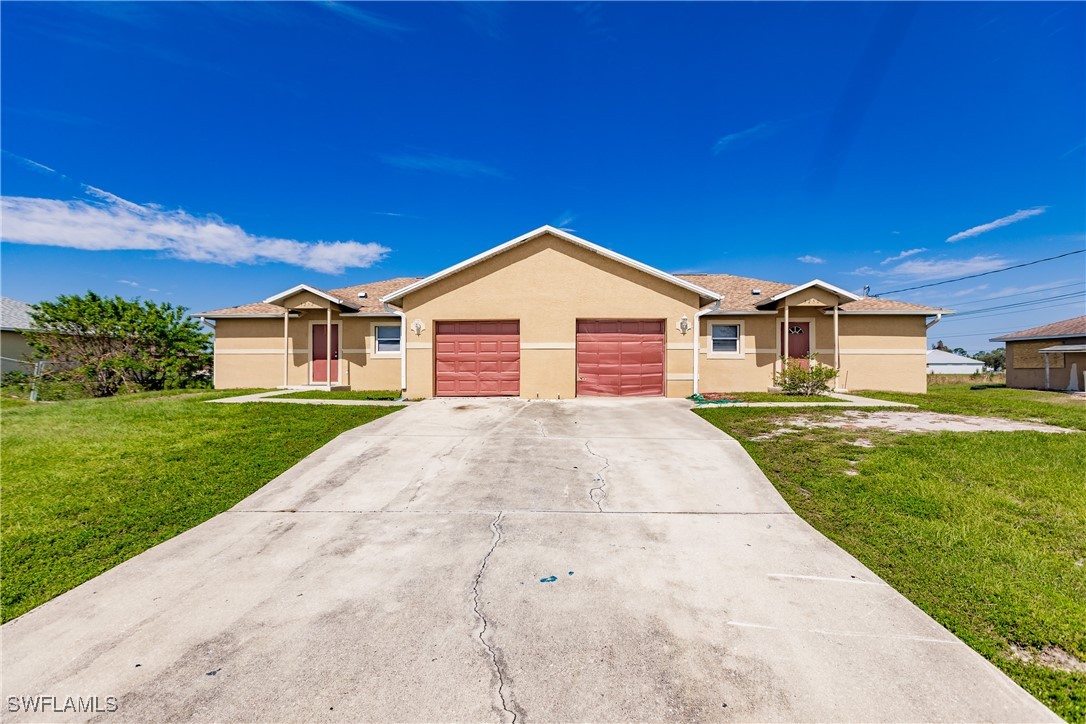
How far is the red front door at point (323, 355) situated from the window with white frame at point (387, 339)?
5.63 ft

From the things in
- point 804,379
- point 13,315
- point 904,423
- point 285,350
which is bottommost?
point 904,423

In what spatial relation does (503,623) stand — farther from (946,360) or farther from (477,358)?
(946,360)

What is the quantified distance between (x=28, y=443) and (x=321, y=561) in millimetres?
8180

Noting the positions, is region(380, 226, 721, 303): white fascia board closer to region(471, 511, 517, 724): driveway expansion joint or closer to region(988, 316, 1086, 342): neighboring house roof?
region(471, 511, 517, 724): driveway expansion joint

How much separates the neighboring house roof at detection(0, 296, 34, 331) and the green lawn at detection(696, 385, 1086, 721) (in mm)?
31459

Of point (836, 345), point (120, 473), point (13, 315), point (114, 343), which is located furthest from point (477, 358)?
point (13, 315)

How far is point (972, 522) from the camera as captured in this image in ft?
14.9

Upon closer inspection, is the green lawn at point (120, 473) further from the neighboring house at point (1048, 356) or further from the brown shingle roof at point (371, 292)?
the neighboring house at point (1048, 356)

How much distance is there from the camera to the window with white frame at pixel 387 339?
1714 cm

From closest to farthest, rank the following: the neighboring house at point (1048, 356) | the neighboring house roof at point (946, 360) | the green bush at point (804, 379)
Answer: the green bush at point (804, 379)
the neighboring house at point (1048, 356)
the neighboring house roof at point (946, 360)

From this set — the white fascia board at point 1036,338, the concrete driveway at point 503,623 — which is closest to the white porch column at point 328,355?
the concrete driveway at point 503,623

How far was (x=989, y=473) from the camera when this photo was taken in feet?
19.3

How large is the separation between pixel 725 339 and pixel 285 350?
17.4m

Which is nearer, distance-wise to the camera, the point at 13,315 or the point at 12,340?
the point at 12,340
